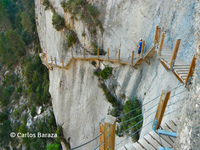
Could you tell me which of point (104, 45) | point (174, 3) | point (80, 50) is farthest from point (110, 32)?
point (174, 3)

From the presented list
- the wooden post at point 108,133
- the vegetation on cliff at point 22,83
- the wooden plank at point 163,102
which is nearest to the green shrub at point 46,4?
the vegetation on cliff at point 22,83

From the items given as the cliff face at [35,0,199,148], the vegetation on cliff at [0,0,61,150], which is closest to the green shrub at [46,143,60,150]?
the vegetation on cliff at [0,0,61,150]

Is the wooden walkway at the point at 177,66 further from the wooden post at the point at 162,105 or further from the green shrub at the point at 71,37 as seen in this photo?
the green shrub at the point at 71,37

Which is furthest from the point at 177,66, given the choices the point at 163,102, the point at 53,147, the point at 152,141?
the point at 53,147

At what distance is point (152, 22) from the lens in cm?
980

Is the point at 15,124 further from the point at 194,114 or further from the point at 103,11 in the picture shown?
the point at 194,114

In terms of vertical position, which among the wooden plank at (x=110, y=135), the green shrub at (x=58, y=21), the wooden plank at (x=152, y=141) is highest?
the green shrub at (x=58, y=21)

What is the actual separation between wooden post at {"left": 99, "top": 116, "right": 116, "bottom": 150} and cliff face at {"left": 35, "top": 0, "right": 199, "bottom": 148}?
306 centimetres

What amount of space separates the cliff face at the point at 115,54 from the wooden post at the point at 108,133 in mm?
3056

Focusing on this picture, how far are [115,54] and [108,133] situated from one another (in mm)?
9667

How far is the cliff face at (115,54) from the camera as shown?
7.28m

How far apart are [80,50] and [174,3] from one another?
9036 millimetres

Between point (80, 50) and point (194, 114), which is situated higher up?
point (194, 114)

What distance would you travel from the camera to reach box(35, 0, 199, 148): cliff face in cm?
728
